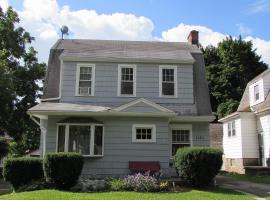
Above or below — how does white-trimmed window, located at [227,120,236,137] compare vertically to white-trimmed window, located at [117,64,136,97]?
below

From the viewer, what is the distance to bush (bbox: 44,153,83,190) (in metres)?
14.8

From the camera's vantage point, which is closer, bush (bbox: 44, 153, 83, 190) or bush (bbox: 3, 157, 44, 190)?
bush (bbox: 44, 153, 83, 190)

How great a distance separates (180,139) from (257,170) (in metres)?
6.44

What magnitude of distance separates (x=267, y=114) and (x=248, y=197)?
11.1 meters

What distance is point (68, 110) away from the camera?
17734 millimetres

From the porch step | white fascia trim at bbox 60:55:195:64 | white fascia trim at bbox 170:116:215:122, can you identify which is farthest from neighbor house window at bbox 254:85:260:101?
white fascia trim at bbox 170:116:215:122

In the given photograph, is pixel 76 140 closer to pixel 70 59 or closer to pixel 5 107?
pixel 70 59

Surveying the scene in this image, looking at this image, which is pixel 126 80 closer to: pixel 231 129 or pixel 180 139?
pixel 180 139

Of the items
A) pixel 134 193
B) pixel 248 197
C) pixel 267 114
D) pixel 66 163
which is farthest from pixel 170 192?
pixel 267 114

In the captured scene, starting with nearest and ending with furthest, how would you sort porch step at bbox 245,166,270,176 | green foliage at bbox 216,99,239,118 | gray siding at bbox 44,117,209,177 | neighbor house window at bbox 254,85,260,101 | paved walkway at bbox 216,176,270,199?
paved walkway at bbox 216,176,270,199 < gray siding at bbox 44,117,209,177 < porch step at bbox 245,166,270,176 < neighbor house window at bbox 254,85,260,101 < green foliage at bbox 216,99,239,118

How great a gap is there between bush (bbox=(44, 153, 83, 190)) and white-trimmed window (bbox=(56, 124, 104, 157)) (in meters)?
2.76

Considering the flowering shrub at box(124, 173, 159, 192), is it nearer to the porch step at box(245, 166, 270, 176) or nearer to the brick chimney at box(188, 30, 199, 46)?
the porch step at box(245, 166, 270, 176)

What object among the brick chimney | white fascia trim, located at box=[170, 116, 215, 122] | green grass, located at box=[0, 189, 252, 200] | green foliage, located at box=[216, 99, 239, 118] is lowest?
green grass, located at box=[0, 189, 252, 200]

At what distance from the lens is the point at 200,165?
14.9m
